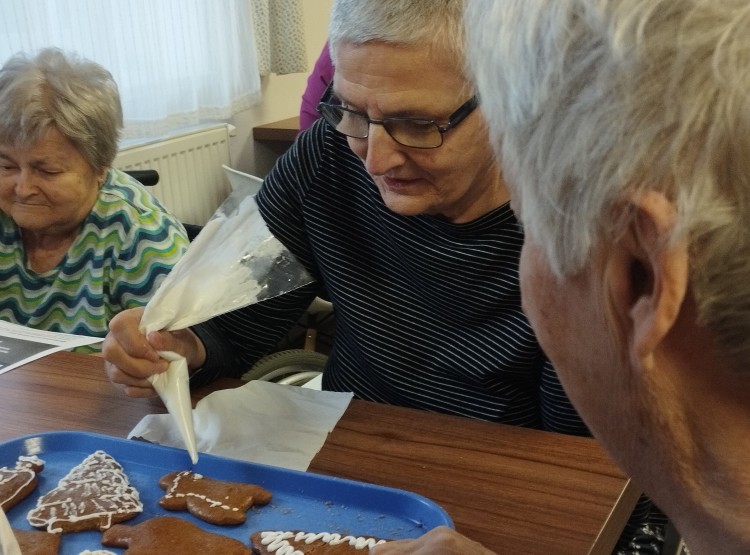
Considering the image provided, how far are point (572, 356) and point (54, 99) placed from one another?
1423 mm

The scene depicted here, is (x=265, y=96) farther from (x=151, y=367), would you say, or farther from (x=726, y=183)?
(x=726, y=183)

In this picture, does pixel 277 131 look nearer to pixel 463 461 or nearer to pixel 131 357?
pixel 131 357

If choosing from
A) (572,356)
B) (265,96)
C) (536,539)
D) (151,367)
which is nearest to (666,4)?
(572,356)

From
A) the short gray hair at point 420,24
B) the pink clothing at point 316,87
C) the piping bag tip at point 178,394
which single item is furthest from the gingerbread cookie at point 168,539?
the pink clothing at point 316,87

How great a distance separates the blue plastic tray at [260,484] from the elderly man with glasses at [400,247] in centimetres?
13

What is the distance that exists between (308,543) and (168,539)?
0.50 ft

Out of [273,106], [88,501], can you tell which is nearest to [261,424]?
[88,501]

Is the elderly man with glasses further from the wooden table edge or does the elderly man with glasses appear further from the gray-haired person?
the gray-haired person

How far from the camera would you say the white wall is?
10.5 feet

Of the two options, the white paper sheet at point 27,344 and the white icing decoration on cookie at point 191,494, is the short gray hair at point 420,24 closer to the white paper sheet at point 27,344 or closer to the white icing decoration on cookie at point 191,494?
the white icing decoration on cookie at point 191,494

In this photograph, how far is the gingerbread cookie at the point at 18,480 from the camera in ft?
3.29

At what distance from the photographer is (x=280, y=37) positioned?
123 inches

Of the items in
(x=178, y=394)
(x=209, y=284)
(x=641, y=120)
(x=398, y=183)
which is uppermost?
(x=641, y=120)

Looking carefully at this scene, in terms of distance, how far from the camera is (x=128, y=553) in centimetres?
91
